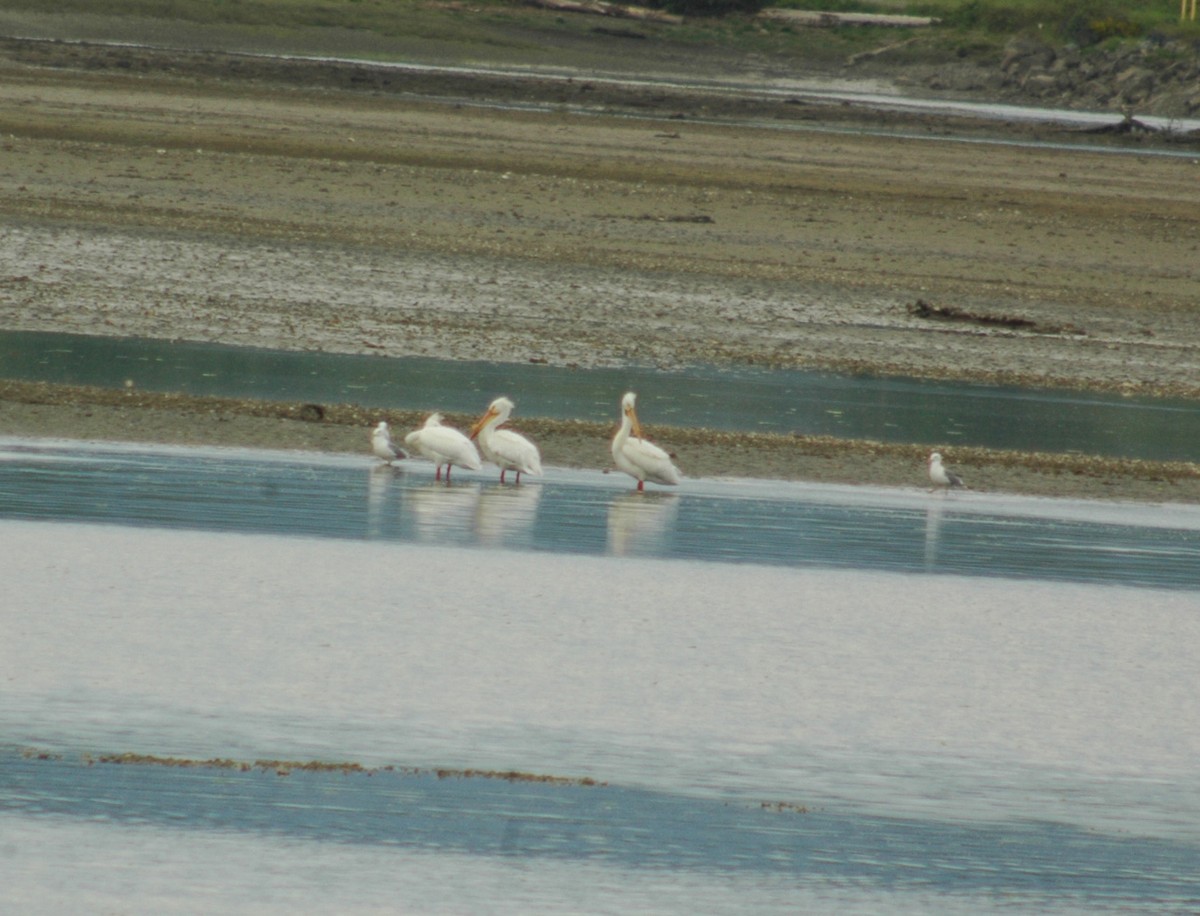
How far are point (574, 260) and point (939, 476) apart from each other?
366 inches

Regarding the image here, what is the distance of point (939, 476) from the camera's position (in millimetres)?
13102

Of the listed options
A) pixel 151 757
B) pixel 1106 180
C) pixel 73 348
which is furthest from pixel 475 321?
pixel 1106 180

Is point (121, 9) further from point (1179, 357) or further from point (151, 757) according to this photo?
point (151, 757)

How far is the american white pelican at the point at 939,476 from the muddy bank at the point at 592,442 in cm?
28

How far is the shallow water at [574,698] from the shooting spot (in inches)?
224

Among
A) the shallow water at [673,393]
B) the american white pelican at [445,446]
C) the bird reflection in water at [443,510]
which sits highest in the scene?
the american white pelican at [445,446]

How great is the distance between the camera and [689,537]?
1124 cm

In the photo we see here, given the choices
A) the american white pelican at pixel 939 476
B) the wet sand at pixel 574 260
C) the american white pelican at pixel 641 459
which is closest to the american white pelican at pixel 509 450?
the american white pelican at pixel 641 459

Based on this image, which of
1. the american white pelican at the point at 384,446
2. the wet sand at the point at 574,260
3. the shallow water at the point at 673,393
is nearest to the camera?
the american white pelican at the point at 384,446

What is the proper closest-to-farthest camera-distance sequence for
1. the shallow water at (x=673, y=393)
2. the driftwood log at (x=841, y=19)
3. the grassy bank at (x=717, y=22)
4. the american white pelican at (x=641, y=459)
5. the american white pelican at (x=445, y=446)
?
the american white pelican at (x=641, y=459) < the american white pelican at (x=445, y=446) < the shallow water at (x=673, y=393) < the grassy bank at (x=717, y=22) < the driftwood log at (x=841, y=19)

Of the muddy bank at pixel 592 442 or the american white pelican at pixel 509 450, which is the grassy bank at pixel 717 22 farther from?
the american white pelican at pixel 509 450

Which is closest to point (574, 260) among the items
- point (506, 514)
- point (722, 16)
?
point (506, 514)

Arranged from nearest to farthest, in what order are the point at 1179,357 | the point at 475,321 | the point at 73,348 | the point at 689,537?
the point at 689,537, the point at 73,348, the point at 475,321, the point at 1179,357

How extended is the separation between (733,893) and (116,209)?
18212 mm
